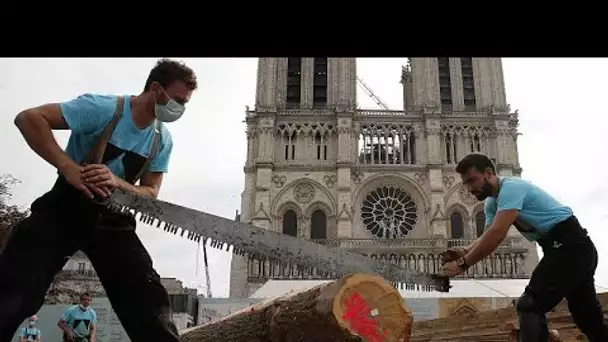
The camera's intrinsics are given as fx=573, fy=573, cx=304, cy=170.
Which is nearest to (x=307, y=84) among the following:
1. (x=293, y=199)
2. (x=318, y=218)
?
(x=293, y=199)

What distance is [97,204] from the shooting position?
2439 millimetres

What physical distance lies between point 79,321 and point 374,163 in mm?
24389

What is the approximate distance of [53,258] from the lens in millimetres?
2377

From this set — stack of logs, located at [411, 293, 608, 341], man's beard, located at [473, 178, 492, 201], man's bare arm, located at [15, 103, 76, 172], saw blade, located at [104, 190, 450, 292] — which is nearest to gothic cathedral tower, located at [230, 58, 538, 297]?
stack of logs, located at [411, 293, 608, 341]

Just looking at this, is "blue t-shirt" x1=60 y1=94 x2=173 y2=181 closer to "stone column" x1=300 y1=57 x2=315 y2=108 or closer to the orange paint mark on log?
the orange paint mark on log

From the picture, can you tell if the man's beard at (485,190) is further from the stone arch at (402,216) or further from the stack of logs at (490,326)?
the stone arch at (402,216)

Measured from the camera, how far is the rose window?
96.7 ft

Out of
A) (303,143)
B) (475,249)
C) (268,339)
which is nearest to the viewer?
(475,249)

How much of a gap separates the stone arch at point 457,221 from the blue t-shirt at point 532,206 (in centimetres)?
2659

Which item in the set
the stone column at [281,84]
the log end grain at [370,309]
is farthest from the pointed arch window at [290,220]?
the log end grain at [370,309]

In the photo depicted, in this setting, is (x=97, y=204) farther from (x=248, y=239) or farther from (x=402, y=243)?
(x=402, y=243)
